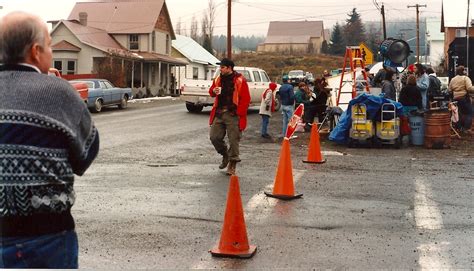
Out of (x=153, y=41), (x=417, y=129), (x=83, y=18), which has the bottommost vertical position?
(x=417, y=129)

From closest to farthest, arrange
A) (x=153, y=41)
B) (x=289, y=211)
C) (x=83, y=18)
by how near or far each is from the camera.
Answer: (x=289, y=211)
(x=83, y=18)
(x=153, y=41)

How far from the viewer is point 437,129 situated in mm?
14578

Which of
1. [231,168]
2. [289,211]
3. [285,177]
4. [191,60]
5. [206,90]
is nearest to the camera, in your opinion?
[289,211]

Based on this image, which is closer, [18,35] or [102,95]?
[18,35]

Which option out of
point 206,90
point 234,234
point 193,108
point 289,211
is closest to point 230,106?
point 289,211

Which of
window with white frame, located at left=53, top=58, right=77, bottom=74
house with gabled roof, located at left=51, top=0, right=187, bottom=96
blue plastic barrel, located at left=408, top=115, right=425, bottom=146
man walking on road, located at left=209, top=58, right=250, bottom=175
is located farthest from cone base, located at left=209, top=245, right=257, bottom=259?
window with white frame, located at left=53, top=58, right=77, bottom=74

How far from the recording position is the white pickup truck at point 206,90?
25.2 meters

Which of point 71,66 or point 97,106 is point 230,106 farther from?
point 71,66

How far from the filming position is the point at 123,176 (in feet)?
34.0

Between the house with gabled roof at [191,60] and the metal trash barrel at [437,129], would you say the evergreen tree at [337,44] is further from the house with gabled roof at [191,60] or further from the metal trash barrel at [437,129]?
the metal trash barrel at [437,129]

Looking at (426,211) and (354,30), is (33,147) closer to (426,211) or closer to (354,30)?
(426,211)

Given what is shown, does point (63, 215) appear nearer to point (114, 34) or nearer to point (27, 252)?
point (27, 252)

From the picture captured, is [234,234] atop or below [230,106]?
below

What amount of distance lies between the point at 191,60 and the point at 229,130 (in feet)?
163
